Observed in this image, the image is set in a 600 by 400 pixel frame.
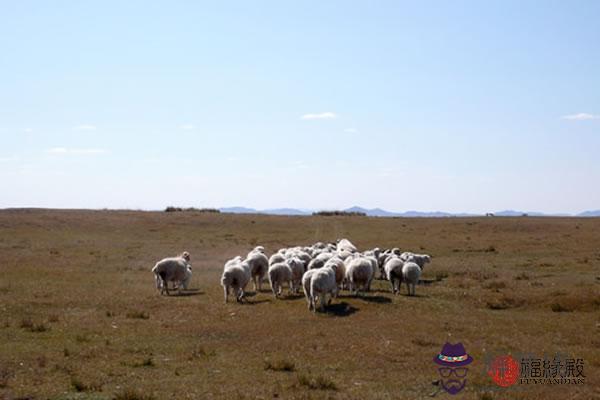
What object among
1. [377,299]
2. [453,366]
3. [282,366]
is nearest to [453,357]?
[453,366]

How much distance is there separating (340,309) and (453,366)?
6.48 metres

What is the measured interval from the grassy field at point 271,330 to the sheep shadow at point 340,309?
2.4 inches

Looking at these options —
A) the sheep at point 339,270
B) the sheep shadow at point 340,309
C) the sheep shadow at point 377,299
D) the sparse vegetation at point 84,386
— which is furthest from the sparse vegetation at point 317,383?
the sheep at point 339,270

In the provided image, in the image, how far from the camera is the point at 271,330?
16469 millimetres

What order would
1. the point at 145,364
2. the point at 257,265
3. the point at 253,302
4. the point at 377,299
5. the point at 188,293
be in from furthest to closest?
the point at 257,265, the point at 188,293, the point at 253,302, the point at 377,299, the point at 145,364

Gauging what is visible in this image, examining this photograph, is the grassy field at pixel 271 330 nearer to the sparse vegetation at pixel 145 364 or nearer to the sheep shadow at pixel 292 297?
the sparse vegetation at pixel 145 364

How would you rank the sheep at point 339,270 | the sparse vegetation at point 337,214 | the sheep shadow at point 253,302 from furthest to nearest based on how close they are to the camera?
the sparse vegetation at point 337,214, the sheep at point 339,270, the sheep shadow at point 253,302

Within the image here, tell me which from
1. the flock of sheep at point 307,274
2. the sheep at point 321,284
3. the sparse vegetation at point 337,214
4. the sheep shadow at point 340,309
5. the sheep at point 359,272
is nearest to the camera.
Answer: the sheep shadow at point 340,309

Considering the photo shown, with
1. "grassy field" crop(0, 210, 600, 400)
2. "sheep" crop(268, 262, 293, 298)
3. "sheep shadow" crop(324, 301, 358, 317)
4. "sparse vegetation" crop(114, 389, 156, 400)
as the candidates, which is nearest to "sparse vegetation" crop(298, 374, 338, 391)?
"grassy field" crop(0, 210, 600, 400)

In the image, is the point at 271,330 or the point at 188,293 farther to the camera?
the point at 188,293

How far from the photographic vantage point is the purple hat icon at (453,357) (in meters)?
13.2

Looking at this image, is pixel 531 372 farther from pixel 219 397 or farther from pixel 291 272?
pixel 291 272

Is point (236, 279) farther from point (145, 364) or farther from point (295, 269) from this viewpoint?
point (145, 364)

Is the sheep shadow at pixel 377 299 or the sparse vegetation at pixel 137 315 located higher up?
the sheep shadow at pixel 377 299
